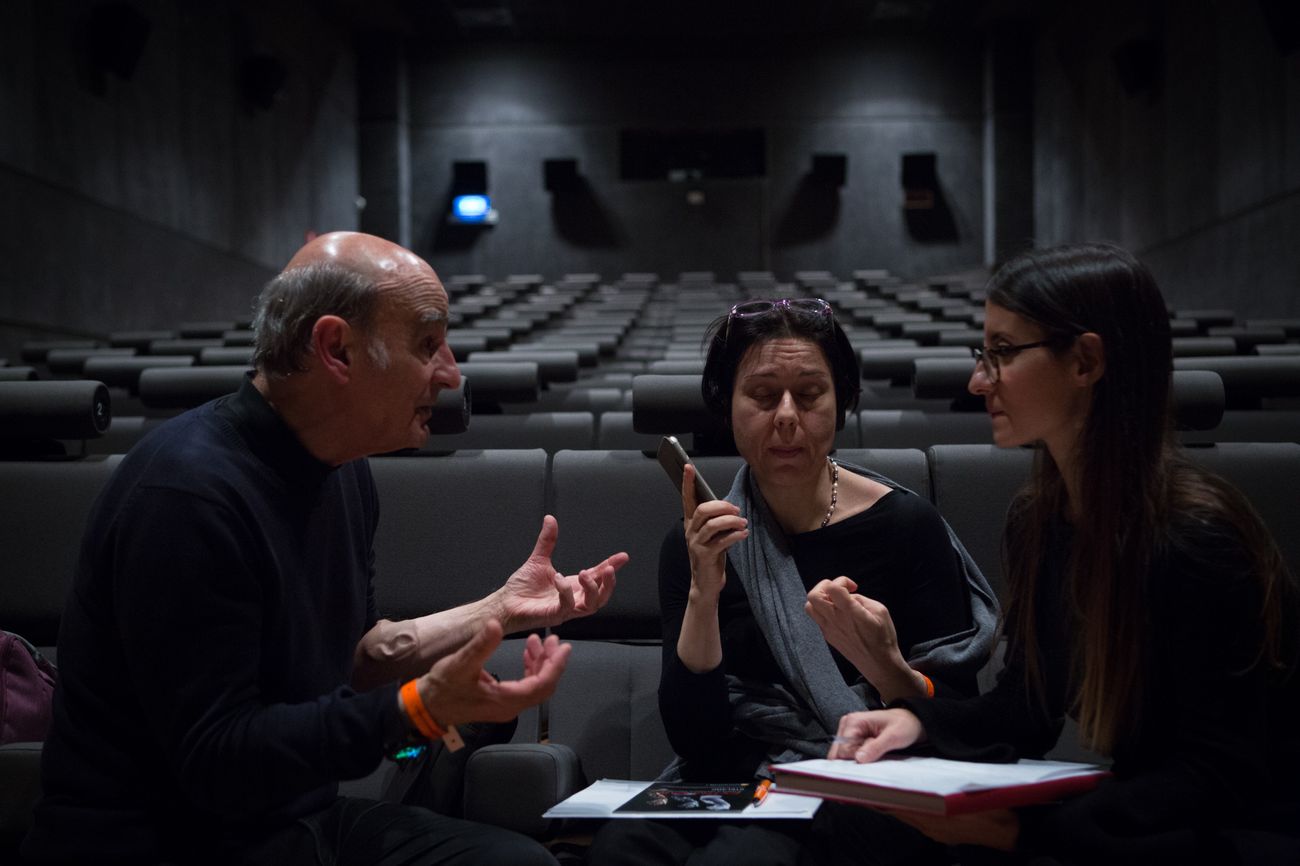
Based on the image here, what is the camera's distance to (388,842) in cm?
112

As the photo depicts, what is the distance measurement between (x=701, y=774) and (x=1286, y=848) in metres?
0.67

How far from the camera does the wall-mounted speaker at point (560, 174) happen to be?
37.4 feet

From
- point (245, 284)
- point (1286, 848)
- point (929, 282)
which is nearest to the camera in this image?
point (1286, 848)

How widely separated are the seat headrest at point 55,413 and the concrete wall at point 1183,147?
636cm

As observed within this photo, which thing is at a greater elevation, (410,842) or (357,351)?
(357,351)

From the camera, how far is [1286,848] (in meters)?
0.92

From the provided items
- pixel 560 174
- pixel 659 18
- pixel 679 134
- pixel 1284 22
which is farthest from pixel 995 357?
pixel 679 134

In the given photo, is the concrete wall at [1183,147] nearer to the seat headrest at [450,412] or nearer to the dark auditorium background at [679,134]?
the dark auditorium background at [679,134]

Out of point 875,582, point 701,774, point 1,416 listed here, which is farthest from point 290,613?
point 1,416

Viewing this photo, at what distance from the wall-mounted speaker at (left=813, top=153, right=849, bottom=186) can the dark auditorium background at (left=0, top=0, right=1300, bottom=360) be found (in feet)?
0.08

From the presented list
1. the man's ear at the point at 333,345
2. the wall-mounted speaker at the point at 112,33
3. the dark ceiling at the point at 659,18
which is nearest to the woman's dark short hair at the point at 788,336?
the man's ear at the point at 333,345

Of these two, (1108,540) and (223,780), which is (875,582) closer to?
(1108,540)

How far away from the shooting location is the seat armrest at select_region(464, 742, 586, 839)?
124 cm

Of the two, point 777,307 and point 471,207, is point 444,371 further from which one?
point 471,207
